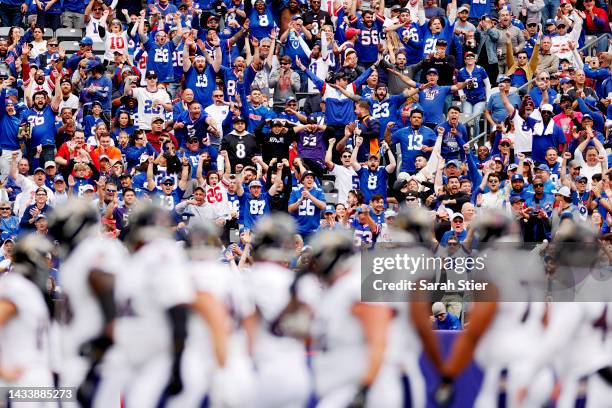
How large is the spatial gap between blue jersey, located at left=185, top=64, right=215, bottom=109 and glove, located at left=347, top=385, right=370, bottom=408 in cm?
1197

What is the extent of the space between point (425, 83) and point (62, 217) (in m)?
11.0

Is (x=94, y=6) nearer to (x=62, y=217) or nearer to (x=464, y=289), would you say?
(x=464, y=289)

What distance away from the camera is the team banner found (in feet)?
42.8

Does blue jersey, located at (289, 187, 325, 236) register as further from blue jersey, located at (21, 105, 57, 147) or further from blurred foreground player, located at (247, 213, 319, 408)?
blurred foreground player, located at (247, 213, 319, 408)

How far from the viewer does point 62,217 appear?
13289mm

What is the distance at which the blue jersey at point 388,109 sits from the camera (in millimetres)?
23016

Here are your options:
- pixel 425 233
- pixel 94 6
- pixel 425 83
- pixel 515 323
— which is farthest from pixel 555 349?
pixel 94 6

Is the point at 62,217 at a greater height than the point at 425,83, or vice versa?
the point at 425,83

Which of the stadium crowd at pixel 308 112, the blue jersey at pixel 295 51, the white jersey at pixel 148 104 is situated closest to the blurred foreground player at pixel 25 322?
the stadium crowd at pixel 308 112

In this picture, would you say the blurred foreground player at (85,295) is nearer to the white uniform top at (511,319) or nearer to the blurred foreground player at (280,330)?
the blurred foreground player at (280,330)

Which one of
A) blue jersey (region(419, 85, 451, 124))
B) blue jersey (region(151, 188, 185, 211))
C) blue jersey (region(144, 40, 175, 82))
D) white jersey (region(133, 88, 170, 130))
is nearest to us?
blue jersey (region(151, 188, 185, 211))

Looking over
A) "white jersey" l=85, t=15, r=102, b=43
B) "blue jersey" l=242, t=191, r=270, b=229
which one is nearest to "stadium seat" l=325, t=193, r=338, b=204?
"blue jersey" l=242, t=191, r=270, b=229

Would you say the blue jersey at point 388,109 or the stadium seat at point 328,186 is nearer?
the stadium seat at point 328,186

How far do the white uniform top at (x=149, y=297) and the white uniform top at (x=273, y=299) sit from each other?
550 millimetres
